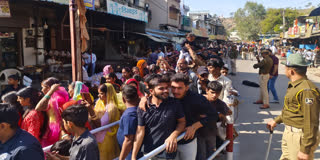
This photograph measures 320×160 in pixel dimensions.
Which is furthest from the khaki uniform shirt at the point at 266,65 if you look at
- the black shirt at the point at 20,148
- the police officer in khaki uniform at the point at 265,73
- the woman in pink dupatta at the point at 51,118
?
the black shirt at the point at 20,148

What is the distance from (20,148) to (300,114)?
2886mm

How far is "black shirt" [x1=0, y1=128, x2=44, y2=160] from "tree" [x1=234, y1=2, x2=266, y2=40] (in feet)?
251

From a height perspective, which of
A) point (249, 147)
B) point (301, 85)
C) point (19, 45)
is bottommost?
point (249, 147)

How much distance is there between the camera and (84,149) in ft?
6.98

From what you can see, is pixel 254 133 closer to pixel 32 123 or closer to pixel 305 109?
pixel 305 109

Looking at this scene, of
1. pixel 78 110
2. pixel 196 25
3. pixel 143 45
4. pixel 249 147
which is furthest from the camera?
pixel 196 25

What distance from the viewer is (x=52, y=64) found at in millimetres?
9344

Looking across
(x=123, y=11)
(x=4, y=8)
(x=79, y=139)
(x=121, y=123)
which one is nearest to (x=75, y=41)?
(x=121, y=123)

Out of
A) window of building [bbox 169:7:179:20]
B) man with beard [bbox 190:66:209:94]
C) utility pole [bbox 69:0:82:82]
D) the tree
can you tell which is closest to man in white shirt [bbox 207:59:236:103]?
man with beard [bbox 190:66:209:94]

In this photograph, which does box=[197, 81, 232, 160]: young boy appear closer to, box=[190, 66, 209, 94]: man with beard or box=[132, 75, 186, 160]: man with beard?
box=[132, 75, 186, 160]: man with beard

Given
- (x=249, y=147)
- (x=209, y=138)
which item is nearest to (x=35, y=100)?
(x=209, y=138)

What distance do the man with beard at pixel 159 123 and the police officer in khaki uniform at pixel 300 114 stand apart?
138cm

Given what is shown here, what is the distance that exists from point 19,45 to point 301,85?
9296mm

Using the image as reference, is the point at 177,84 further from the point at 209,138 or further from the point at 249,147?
the point at 249,147
